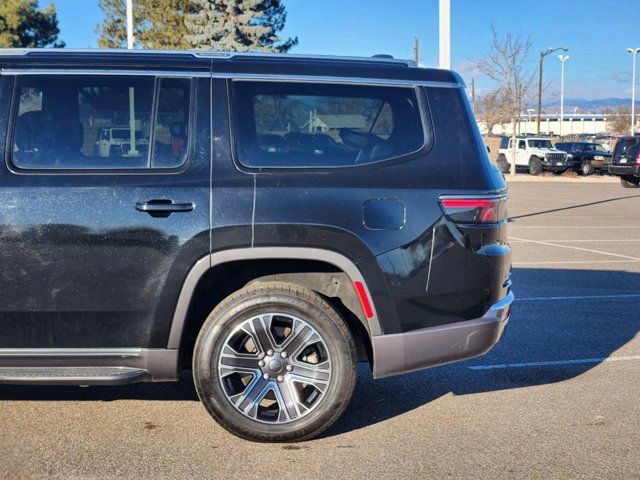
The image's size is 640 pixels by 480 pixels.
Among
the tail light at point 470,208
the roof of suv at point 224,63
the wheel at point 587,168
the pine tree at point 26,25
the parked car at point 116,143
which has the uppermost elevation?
the pine tree at point 26,25

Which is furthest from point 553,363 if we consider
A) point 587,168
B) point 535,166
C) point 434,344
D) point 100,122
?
point 587,168

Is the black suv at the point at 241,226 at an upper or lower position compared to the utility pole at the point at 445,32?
lower

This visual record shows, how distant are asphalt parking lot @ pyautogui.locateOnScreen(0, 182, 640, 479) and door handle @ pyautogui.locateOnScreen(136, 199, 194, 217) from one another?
125cm

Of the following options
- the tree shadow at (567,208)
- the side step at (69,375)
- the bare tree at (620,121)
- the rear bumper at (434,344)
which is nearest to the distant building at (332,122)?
the rear bumper at (434,344)

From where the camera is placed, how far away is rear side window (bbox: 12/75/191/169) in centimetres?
454

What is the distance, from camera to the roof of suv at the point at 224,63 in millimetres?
4605

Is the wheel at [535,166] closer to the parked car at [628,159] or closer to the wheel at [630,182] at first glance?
the wheel at [630,182]

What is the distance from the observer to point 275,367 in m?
4.59

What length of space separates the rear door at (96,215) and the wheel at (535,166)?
130ft

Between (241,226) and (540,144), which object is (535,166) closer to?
(540,144)

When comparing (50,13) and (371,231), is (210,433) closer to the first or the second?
(371,231)

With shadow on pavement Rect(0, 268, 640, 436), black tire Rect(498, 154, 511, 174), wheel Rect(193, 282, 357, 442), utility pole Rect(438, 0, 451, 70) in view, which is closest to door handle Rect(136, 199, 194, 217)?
wheel Rect(193, 282, 357, 442)

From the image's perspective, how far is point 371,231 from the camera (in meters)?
4.52

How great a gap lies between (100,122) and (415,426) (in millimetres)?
2481
